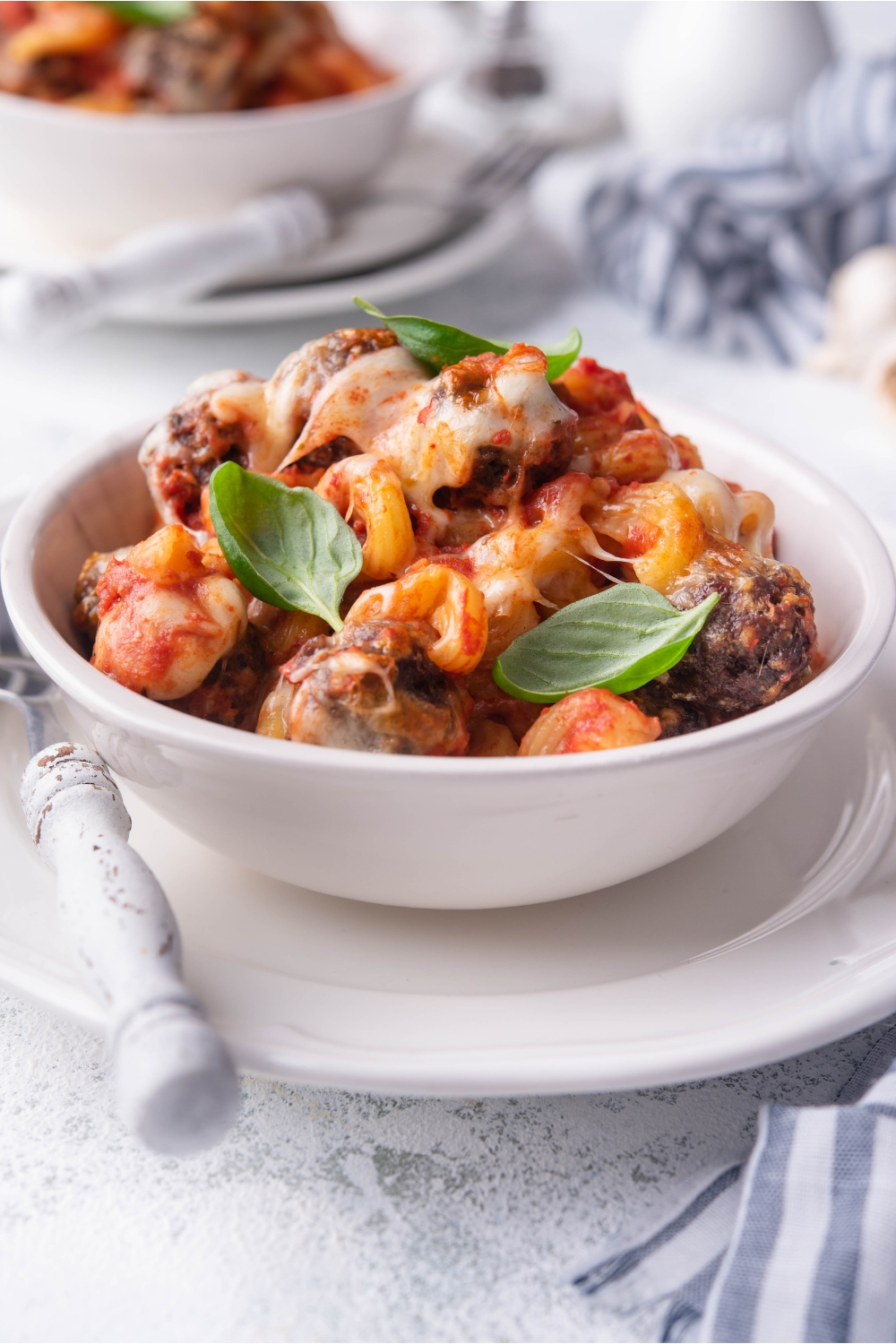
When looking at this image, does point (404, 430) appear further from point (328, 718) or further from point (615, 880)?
point (615, 880)

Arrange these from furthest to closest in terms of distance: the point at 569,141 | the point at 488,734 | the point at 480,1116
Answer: the point at 569,141 < the point at 488,734 < the point at 480,1116

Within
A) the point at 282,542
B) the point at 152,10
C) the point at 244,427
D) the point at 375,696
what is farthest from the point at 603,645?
the point at 152,10

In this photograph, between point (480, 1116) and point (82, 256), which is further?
point (82, 256)

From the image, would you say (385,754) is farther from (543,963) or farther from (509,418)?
(509,418)

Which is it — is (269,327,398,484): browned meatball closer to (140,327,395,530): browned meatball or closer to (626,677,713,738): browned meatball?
(140,327,395,530): browned meatball

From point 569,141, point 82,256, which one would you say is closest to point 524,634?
point 82,256

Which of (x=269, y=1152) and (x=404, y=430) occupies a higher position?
(x=404, y=430)
